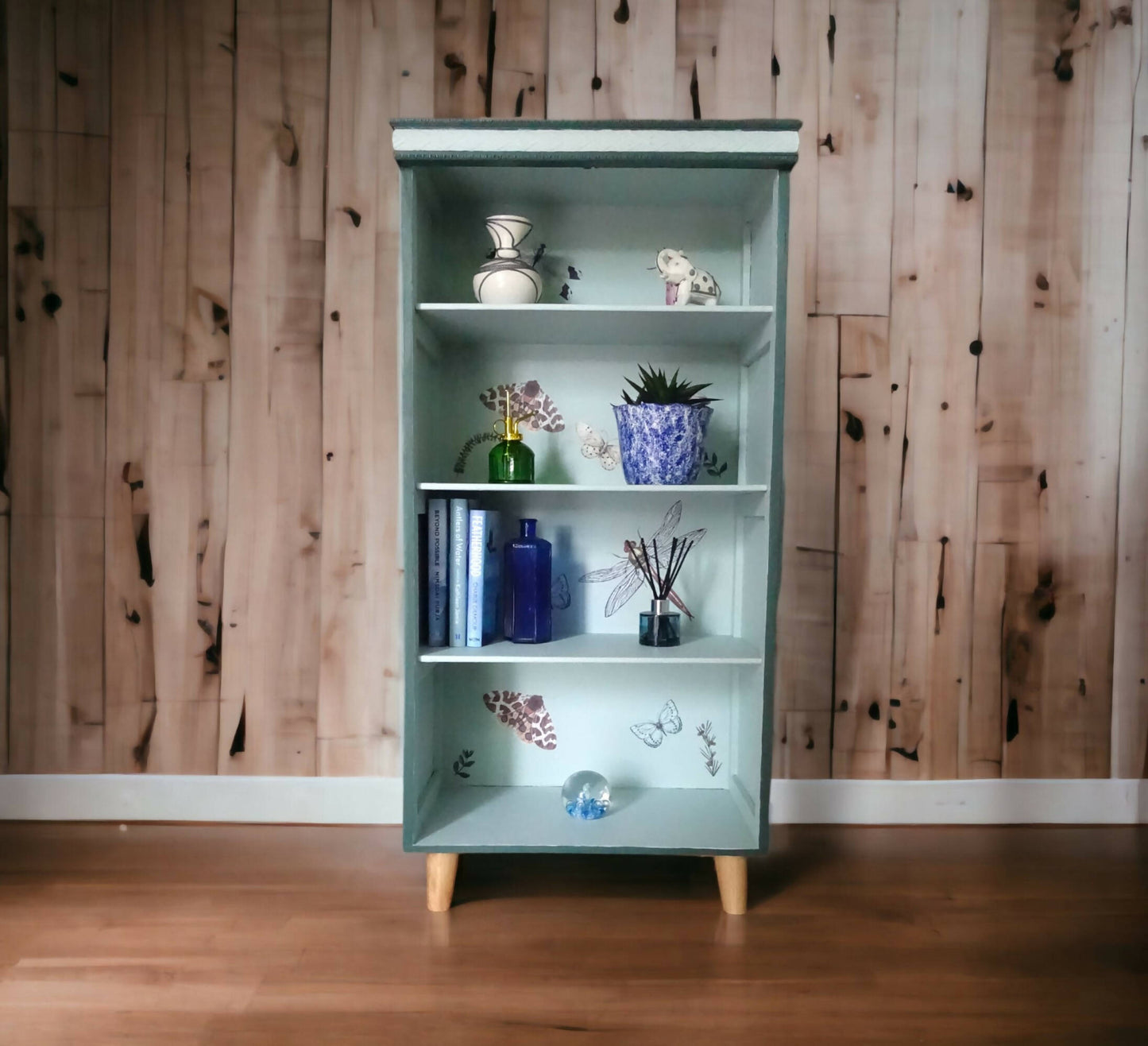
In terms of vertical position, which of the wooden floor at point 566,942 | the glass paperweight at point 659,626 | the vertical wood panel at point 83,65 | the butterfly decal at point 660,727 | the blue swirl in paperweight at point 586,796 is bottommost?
the wooden floor at point 566,942

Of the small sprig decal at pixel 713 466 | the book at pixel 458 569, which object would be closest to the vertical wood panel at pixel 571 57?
the small sprig decal at pixel 713 466

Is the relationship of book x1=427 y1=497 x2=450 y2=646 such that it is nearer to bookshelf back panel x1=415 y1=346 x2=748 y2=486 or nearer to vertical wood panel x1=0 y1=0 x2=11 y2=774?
bookshelf back panel x1=415 y1=346 x2=748 y2=486

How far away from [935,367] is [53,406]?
2.07 meters

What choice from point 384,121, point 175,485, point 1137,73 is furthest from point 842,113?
point 175,485

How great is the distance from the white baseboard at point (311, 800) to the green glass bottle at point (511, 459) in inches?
31.4

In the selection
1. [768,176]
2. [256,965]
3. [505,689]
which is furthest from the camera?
[505,689]

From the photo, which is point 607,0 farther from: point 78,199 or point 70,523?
point 70,523

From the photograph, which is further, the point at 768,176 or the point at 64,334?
the point at 64,334

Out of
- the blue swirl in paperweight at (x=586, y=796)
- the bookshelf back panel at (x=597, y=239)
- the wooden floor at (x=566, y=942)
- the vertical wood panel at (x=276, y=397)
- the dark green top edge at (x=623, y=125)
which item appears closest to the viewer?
the wooden floor at (x=566, y=942)

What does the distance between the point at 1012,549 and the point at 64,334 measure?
229 centimetres

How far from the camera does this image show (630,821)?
1.63 m

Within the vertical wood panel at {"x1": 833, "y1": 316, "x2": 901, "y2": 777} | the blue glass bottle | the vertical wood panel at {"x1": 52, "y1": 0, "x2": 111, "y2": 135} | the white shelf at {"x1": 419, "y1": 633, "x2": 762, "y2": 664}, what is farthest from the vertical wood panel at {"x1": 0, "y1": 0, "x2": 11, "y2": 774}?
the vertical wood panel at {"x1": 833, "y1": 316, "x2": 901, "y2": 777}

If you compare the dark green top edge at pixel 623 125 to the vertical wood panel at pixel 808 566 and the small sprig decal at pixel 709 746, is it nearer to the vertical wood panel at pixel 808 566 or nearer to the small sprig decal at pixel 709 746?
the vertical wood panel at pixel 808 566

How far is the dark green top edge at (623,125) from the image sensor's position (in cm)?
142
